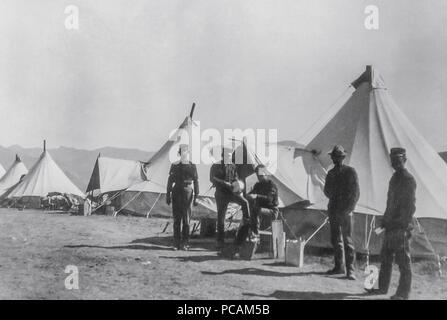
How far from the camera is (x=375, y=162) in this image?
360 inches

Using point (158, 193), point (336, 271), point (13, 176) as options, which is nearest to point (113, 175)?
point (158, 193)

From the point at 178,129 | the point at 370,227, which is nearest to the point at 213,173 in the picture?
the point at 370,227

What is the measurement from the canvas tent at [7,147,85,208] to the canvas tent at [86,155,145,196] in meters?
3.68

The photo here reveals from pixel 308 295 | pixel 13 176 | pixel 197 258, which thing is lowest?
pixel 308 295

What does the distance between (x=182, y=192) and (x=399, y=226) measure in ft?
13.4

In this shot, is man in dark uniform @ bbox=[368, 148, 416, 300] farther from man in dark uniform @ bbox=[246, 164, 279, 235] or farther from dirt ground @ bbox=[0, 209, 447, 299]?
man in dark uniform @ bbox=[246, 164, 279, 235]

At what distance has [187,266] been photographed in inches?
295

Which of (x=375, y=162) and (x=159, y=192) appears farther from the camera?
(x=159, y=192)

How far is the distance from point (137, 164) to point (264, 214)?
11477 millimetres

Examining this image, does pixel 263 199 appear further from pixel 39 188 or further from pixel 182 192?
pixel 39 188

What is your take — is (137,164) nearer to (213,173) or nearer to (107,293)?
(213,173)

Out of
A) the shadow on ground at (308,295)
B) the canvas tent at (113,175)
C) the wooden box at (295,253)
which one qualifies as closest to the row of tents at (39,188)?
the canvas tent at (113,175)

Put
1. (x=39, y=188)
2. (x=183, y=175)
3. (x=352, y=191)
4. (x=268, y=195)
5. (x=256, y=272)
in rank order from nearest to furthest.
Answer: (x=352, y=191) < (x=256, y=272) < (x=268, y=195) < (x=183, y=175) < (x=39, y=188)

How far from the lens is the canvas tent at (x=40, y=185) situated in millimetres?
22547
